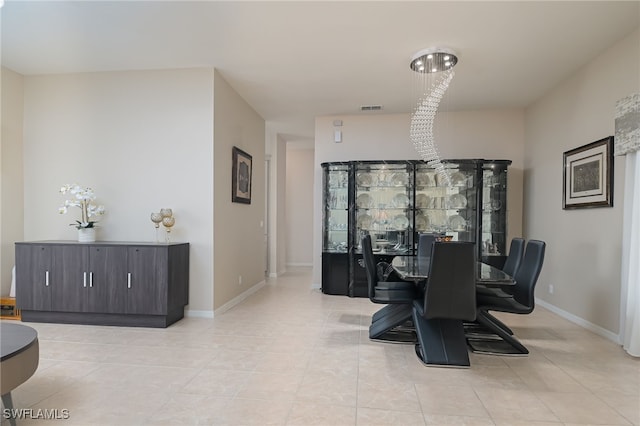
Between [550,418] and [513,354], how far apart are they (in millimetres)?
1006

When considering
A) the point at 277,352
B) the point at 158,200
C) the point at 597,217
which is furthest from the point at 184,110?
the point at 597,217

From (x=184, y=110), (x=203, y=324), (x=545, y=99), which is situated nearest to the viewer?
(x=203, y=324)

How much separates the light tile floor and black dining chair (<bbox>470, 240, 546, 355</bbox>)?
242 mm

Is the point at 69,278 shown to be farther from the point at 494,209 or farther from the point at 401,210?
the point at 494,209

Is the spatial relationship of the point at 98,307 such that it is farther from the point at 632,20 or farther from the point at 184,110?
the point at 632,20

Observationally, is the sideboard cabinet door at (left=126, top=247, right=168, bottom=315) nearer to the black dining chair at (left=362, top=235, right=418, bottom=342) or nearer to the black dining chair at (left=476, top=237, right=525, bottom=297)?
the black dining chair at (left=362, top=235, right=418, bottom=342)

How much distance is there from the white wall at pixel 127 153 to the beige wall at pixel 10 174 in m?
0.07

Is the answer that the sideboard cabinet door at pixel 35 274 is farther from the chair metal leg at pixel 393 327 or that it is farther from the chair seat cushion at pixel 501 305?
the chair seat cushion at pixel 501 305

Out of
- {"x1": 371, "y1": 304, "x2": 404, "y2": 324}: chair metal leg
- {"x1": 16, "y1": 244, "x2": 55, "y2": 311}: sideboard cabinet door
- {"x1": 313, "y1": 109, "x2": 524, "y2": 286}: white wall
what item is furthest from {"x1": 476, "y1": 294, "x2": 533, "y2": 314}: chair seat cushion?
{"x1": 16, "y1": 244, "x2": 55, "y2": 311}: sideboard cabinet door

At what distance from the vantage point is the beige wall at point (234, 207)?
4.22 meters

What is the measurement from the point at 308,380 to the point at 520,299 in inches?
82.3

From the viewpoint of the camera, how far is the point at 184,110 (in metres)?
4.12

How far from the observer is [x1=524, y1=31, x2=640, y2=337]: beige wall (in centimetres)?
340

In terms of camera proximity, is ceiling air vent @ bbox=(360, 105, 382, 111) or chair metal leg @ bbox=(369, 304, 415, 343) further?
ceiling air vent @ bbox=(360, 105, 382, 111)
